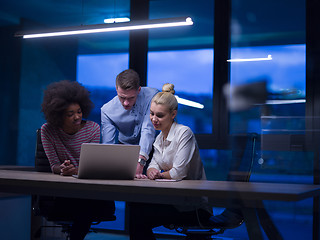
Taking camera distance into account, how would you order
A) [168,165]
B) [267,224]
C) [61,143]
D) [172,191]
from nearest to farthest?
[267,224], [172,191], [168,165], [61,143]

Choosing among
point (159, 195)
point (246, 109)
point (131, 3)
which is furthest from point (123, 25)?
point (246, 109)

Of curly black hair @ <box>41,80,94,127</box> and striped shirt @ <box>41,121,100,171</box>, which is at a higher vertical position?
curly black hair @ <box>41,80,94,127</box>

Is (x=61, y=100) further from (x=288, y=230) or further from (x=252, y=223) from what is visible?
(x=288, y=230)

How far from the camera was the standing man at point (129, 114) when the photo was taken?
109 inches

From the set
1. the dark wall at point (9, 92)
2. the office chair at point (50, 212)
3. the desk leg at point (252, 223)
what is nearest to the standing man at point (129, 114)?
the office chair at point (50, 212)

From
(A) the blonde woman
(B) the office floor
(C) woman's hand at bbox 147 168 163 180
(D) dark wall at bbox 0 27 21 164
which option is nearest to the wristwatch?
(A) the blonde woman

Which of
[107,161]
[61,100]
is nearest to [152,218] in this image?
[107,161]

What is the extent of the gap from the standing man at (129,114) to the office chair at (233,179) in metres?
0.71

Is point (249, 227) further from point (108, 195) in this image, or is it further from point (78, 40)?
point (78, 40)

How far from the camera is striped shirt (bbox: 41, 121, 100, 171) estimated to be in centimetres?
244

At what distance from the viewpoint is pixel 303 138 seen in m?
1.88

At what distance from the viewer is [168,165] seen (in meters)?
2.32

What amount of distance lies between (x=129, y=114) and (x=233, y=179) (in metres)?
1.37

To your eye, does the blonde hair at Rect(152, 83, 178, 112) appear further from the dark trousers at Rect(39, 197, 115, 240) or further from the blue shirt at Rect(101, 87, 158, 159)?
the dark trousers at Rect(39, 197, 115, 240)
